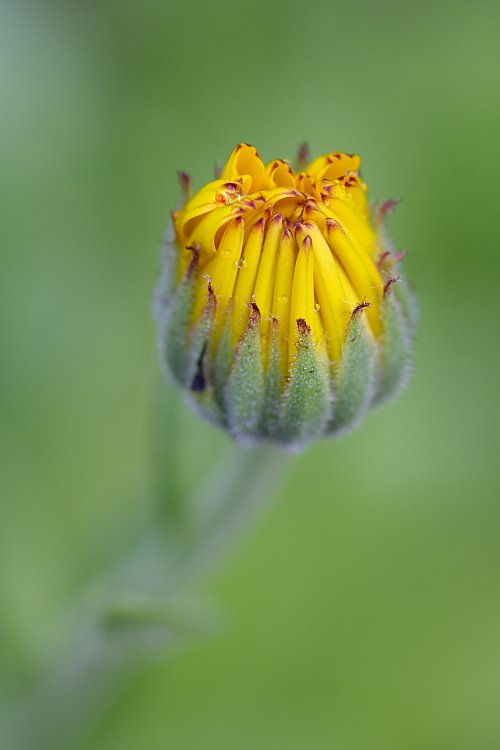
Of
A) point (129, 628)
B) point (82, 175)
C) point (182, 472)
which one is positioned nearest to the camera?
point (129, 628)

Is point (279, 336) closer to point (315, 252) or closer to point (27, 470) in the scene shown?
point (315, 252)

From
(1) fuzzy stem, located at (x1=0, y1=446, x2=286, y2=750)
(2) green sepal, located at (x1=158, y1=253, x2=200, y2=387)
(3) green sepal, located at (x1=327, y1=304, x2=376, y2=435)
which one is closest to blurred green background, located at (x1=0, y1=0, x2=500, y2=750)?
(1) fuzzy stem, located at (x1=0, y1=446, x2=286, y2=750)

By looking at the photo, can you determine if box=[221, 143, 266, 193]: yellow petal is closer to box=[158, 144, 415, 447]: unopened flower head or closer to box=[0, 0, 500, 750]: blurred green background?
box=[158, 144, 415, 447]: unopened flower head

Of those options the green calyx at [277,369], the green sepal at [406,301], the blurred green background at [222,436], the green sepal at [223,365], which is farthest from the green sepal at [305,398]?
the blurred green background at [222,436]

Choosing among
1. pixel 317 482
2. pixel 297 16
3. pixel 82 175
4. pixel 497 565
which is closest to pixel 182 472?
pixel 317 482

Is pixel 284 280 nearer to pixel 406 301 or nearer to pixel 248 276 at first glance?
pixel 248 276

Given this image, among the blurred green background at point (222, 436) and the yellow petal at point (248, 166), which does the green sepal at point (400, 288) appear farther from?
the blurred green background at point (222, 436)

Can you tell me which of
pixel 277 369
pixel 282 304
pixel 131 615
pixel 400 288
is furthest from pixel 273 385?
pixel 131 615
